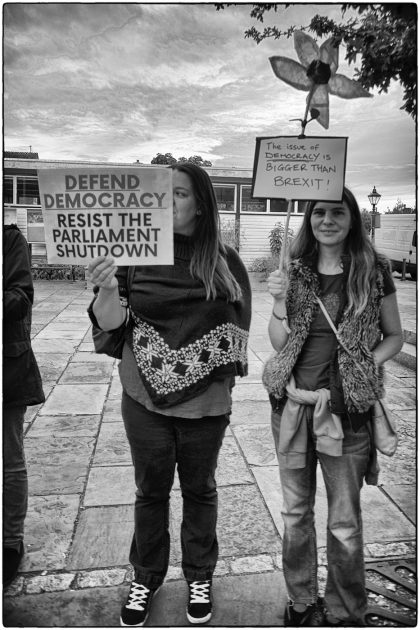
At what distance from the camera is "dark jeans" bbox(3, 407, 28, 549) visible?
2723 millimetres

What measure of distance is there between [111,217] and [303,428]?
117 cm

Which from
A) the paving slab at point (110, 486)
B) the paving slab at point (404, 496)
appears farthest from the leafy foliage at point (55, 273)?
the paving slab at point (404, 496)

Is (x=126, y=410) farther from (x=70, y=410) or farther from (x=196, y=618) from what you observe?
→ (x=70, y=410)

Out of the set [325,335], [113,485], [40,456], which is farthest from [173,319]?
[40,456]

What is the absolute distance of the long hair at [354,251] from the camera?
226cm

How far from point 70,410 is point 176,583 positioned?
2886 millimetres

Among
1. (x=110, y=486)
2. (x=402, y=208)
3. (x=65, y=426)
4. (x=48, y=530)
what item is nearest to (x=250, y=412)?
(x=65, y=426)

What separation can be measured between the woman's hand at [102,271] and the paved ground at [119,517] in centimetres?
155

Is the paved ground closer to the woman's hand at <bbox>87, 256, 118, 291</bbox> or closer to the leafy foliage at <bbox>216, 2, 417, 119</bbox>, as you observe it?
the woman's hand at <bbox>87, 256, 118, 291</bbox>

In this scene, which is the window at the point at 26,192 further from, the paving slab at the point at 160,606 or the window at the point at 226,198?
the paving slab at the point at 160,606

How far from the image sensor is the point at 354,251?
2.34 m

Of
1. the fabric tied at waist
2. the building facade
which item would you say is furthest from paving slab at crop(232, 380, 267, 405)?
the building facade

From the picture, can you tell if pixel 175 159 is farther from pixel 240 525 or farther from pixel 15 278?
pixel 240 525

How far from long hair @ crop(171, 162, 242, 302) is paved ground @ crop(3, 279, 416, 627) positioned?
4.81ft
